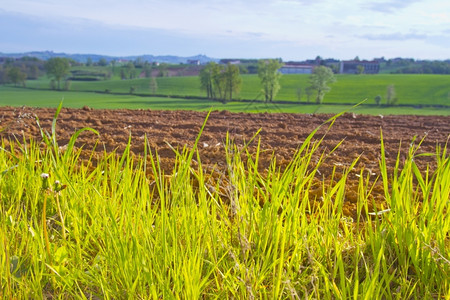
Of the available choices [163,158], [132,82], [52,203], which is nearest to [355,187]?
[163,158]

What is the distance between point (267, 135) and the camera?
5.25 m

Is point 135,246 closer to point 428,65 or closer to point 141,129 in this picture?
point 141,129

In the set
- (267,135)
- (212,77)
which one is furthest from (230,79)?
(267,135)

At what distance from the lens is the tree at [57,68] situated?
42281 millimetres

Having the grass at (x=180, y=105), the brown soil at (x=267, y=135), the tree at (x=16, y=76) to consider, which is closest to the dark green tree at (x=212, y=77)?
the grass at (x=180, y=105)

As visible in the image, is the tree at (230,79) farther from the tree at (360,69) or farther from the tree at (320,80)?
the tree at (360,69)

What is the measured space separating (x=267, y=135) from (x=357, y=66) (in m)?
68.9

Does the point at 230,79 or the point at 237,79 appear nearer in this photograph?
the point at 230,79

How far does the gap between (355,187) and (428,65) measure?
221ft

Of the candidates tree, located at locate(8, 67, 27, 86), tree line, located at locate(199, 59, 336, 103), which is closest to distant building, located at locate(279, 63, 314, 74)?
tree line, located at locate(199, 59, 336, 103)

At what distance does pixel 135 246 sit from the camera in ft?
4.80

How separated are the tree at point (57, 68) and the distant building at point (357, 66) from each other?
4346 centimetres

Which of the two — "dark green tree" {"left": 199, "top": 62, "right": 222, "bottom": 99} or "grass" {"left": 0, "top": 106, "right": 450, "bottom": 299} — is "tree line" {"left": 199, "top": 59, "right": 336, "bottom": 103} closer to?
"dark green tree" {"left": 199, "top": 62, "right": 222, "bottom": 99}

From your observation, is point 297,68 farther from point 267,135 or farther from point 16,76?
point 267,135
